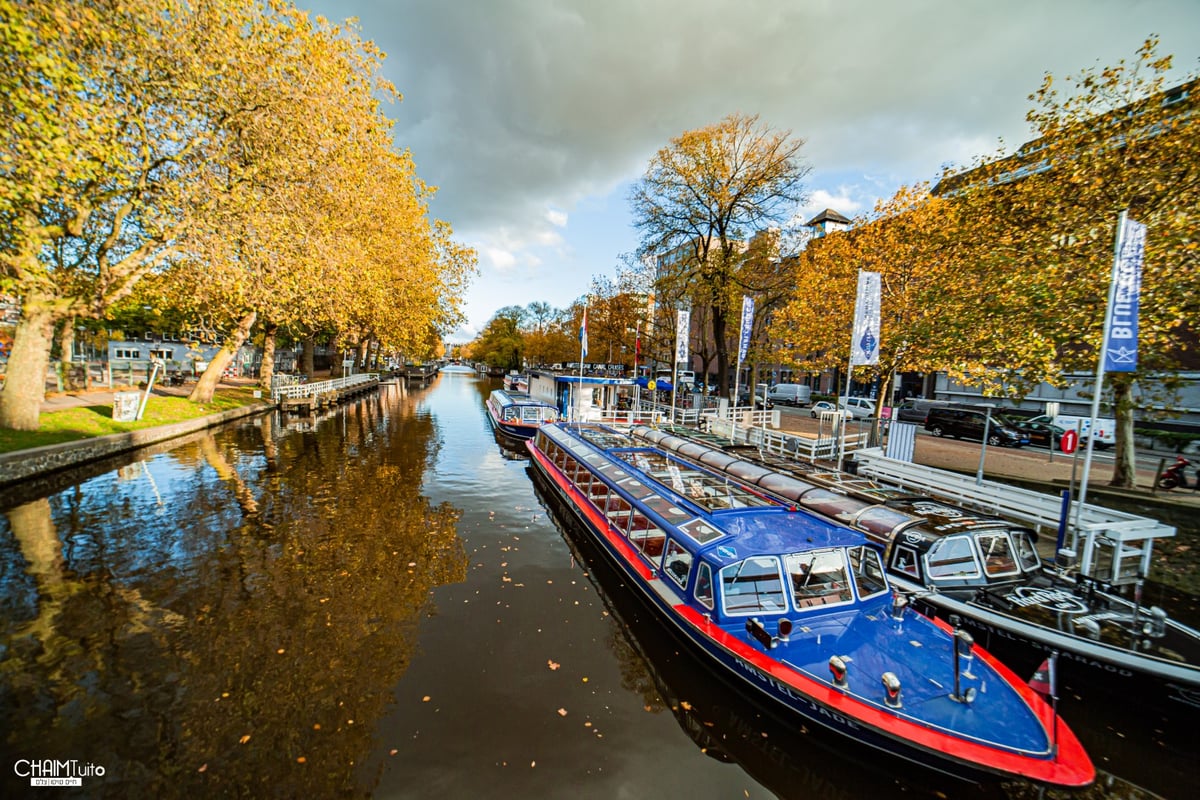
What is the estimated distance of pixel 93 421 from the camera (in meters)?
19.0

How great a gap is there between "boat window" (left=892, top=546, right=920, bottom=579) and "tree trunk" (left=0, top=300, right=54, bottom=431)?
25.9 metres

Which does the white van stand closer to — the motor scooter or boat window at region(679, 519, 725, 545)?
the motor scooter

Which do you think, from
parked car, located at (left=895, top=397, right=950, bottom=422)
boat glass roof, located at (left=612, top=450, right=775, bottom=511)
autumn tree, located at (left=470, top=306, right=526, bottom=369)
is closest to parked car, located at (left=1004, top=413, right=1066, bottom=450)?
parked car, located at (left=895, top=397, right=950, bottom=422)

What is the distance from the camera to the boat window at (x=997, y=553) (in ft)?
27.6

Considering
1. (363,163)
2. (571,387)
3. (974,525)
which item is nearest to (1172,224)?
(974,525)

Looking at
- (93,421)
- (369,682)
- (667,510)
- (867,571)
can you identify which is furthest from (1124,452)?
(93,421)

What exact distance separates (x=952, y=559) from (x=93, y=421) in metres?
29.3

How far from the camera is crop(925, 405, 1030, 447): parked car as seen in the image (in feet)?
90.6

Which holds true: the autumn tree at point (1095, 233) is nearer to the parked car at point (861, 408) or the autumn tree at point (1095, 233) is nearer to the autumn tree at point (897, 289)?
the autumn tree at point (897, 289)

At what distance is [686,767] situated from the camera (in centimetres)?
560

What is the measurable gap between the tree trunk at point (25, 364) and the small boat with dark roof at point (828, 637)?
20.7m

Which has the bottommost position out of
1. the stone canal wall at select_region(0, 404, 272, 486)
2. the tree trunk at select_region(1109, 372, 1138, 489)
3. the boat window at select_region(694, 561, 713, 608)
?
the stone canal wall at select_region(0, 404, 272, 486)

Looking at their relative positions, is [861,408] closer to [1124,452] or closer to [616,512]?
[1124,452]

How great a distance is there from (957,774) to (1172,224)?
1446cm
